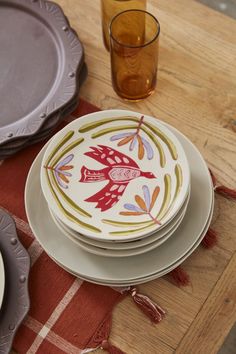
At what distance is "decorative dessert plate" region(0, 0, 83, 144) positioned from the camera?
0.98 meters

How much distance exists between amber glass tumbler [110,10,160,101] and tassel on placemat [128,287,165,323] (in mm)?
360

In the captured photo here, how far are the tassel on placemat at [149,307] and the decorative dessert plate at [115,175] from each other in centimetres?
10

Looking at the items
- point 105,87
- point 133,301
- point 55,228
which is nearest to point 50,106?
point 105,87

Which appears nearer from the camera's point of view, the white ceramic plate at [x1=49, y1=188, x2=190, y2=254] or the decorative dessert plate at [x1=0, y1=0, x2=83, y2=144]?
the white ceramic plate at [x1=49, y1=188, x2=190, y2=254]

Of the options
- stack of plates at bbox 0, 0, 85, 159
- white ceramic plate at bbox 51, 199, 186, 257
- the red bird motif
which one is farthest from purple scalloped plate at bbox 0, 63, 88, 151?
white ceramic plate at bbox 51, 199, 186, 257

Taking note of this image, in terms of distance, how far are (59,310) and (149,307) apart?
0.42 feet

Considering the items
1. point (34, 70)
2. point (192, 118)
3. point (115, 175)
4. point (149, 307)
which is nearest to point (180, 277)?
point (149, 307)

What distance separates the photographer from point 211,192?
2.92 feet

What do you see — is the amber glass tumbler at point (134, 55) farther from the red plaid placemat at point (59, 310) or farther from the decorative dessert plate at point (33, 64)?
the red plaid placemat at point (59, 310)

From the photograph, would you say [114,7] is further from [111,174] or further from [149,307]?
[149,307]

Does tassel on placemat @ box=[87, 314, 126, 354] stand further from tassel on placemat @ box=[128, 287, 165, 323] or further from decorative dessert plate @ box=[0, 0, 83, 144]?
decorative dessert plate @ box=[0, 0, 83, 144]

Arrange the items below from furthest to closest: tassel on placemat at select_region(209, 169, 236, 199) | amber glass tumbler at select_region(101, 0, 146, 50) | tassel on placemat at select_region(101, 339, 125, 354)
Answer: amber glass tumbler at select_region(101, 0, 146, 50) → tassel on placemat at select_region(209, 169, 236, 199) → tassel on placemat at select_region(101, 339, 125, 354)

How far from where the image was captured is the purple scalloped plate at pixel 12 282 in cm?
81

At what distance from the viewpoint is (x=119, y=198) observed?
85cm
